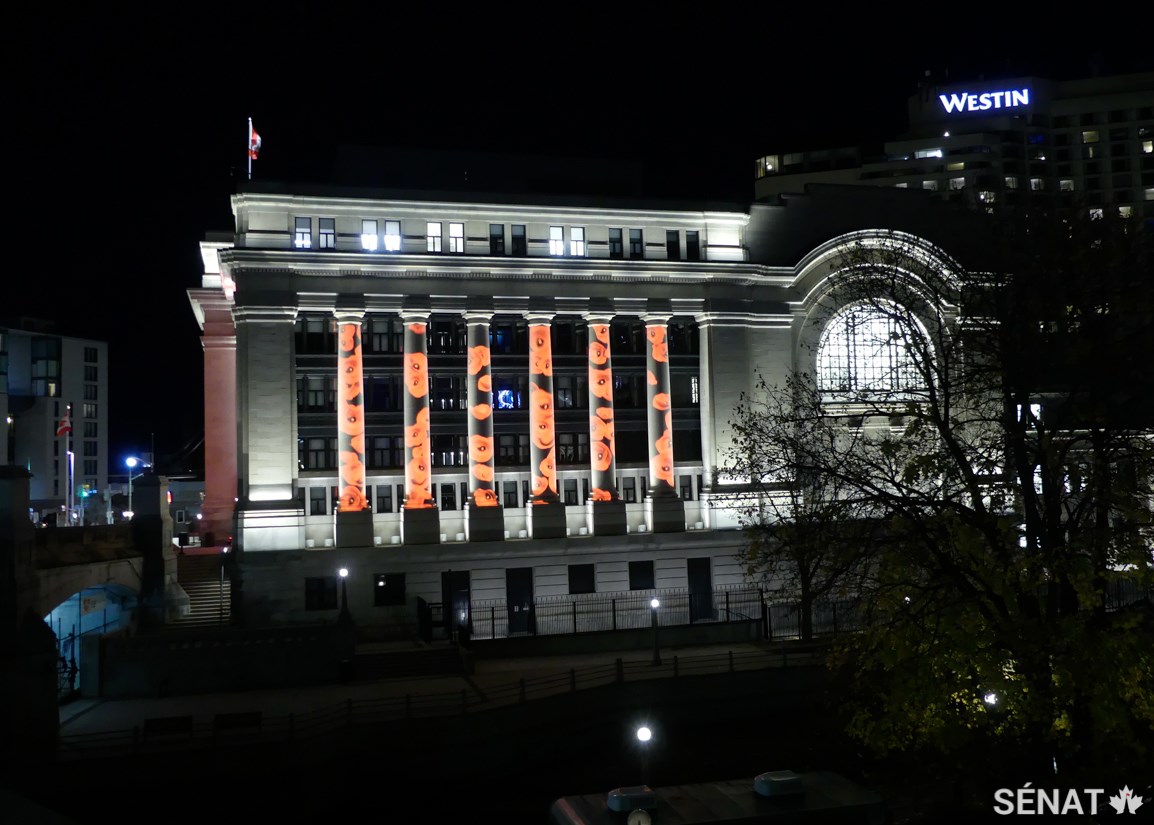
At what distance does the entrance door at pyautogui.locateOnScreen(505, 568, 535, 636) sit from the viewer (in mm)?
50812

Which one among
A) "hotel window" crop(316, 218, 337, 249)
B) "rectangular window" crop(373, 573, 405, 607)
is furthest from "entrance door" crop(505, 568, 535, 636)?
"hotel window" crop(316, 218, 337, 249)

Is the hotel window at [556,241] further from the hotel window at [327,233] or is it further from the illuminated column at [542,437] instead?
the hotel window at [327,233]

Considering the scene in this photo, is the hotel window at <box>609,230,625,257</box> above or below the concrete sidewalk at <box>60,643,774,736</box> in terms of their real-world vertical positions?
above

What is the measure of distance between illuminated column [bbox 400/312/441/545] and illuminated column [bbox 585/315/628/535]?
26.9 ft

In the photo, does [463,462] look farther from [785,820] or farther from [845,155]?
[845,155]

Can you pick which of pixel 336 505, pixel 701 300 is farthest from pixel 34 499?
pixel 701 300

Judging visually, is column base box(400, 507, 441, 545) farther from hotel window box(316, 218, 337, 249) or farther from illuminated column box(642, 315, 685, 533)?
hotel window box(316, 218, 337, 249)

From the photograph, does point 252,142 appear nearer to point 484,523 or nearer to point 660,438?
point 484,523

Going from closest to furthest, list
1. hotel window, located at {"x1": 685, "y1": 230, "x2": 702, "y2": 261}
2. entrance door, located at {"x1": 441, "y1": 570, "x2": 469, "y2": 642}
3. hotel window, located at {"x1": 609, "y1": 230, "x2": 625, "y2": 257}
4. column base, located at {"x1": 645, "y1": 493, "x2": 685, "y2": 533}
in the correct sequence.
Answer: entrance door, located at {"x1": 441, "y1": 570, "x2": 469, "y2": 642} < column base, located at {"x1": 645, "y1": 493, "x2": 685, "y2": 533} < hotel window, located at {"x1": 609, "y1": 230, "x2": 625, "y2": 257} < hotel window, located at {"x1": 685, "y1": 230, "x2": 702, "y2": 261}

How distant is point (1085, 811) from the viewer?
19.7 meters

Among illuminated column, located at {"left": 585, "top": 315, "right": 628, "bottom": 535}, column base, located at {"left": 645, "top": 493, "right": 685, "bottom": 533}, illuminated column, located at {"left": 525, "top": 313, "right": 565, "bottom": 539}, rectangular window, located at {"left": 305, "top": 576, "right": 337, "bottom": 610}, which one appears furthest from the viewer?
column base, located at {"left": 645, "top": 493, "right": 685, "bottom": 533}

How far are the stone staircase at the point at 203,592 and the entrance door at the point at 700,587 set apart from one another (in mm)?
22145

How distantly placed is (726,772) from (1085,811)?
16017 millimetres

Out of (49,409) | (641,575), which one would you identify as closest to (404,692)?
(641,575)
